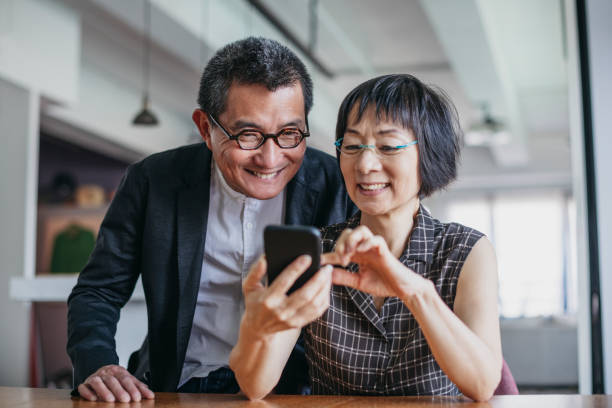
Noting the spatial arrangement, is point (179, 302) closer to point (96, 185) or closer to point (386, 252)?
point (386, 252)

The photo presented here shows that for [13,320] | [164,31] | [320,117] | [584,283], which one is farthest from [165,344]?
[320,117]

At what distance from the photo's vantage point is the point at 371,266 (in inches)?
42.7

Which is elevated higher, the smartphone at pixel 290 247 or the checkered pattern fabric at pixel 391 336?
the smartphone at pixel 290 247

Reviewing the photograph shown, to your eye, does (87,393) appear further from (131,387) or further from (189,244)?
(189,244)

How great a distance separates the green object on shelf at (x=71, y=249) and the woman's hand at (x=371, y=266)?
22.9 feet

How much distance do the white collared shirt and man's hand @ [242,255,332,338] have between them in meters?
0.70

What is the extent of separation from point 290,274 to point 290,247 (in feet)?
0.13

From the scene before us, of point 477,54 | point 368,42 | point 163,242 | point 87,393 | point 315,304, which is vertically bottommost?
point 87,393

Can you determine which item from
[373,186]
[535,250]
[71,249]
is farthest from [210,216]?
[535,250]

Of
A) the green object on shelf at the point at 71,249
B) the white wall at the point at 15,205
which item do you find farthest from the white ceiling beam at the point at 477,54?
the green object on shelf at the point at 71,249

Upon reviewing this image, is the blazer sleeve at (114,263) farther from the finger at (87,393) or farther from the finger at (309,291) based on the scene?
the finger at (309,291)

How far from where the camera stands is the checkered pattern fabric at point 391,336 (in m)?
1.28

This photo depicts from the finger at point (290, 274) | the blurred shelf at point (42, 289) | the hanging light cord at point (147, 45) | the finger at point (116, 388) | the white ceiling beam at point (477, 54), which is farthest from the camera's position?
the white ceiling beam at point (477, 54)

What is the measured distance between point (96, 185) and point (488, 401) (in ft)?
26.8
